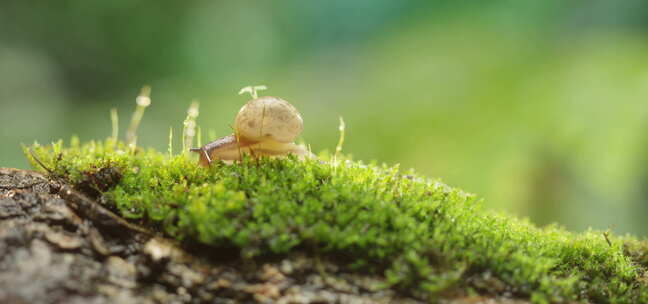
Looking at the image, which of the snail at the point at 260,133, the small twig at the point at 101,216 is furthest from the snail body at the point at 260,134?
the small twig at the point at 101,216

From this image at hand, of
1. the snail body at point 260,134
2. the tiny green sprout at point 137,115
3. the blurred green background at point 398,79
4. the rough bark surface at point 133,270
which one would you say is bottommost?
the rough bark surface at point 133,270

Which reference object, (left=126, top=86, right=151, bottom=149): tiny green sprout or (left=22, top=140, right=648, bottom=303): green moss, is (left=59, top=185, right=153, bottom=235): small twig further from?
(left=126, top=86, right=151, bottom=149): tiny green sprout

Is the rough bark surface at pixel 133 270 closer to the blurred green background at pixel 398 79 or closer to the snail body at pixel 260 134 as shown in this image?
the snail body at pixel 260 134

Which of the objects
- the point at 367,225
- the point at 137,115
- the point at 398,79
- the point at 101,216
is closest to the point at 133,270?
the point at 101,216

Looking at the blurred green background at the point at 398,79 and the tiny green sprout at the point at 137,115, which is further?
the blurred green background at the point at 398,79

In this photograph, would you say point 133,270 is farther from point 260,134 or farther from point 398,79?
point 398,79

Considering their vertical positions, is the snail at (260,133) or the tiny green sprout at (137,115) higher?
the tiny green sprout at (137,115)

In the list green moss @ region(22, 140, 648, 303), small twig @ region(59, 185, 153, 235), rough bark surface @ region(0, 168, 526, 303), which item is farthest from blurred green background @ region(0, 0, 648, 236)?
small twig @ region(59, 185, 153, 235)
